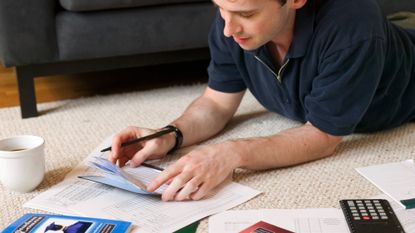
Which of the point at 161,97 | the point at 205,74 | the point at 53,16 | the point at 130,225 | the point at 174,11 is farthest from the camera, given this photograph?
the point at 205,74

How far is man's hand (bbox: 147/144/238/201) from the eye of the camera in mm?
1013

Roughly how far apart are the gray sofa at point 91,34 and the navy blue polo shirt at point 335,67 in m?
0.38

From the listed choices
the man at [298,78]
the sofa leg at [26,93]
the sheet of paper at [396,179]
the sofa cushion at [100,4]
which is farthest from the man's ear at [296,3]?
the sofa leg at [26,93]

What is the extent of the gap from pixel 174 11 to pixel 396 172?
85 cm

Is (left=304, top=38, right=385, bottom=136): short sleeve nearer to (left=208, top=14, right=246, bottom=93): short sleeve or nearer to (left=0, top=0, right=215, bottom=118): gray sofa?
(left=208, top=14, right=246, bottom=93): short sleeve

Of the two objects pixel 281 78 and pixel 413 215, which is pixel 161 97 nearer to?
pixel 281 78

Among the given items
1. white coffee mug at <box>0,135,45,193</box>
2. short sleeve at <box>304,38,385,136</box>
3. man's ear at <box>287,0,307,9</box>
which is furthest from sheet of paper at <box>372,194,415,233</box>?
white coffee mug at <box>0,135,45,193</box>

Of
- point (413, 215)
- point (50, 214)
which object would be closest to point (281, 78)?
point (413, 215)

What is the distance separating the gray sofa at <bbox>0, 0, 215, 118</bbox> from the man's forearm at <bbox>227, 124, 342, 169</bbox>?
67 cm

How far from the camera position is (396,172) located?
3.79 feet

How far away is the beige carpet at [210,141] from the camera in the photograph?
3.55 feet

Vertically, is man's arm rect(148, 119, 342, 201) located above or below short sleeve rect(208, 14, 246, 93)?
below

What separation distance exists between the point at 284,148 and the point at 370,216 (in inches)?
10.1

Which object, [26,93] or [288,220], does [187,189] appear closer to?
[288,220]
